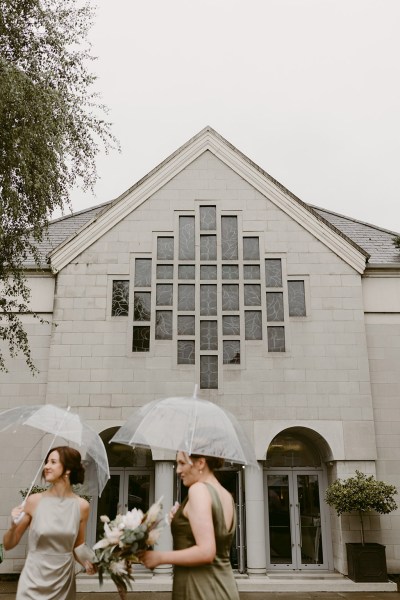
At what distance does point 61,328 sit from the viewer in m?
15.1

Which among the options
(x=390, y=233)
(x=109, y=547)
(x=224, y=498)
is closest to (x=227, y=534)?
(x=224, y=498)

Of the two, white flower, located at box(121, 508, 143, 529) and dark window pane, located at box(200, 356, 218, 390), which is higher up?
dark window pane, located at box(200, 356, 218, 390)

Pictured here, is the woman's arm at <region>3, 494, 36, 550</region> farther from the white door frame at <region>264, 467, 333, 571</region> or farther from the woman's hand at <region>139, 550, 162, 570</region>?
the white door frame at <region>264, 467, 333, 571</region>

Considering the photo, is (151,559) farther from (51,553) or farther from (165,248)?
(165,248)

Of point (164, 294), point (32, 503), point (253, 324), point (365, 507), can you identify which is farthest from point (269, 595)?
point (32, 503)

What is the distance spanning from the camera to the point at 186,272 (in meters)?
15.9

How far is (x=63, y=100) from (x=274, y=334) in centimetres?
848

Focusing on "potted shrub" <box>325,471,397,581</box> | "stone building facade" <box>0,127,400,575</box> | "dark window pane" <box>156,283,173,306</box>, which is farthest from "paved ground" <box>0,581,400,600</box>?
"dark window pane" <box>156,283,173,306</box>

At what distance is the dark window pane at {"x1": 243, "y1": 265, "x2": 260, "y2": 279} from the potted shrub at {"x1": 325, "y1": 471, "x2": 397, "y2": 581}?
6.27m

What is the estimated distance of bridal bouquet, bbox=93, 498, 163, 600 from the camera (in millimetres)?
3752

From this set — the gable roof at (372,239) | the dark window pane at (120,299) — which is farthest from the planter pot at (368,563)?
the dark window pane at (120,299)

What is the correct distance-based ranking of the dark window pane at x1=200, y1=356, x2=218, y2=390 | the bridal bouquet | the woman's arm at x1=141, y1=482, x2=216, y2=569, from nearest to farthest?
the woman's arm at x1=141, y1=482, x2=216, y2=569
the bridal bouquet
the dark window pane at x1=200, y1=356, x2=218, y2=390

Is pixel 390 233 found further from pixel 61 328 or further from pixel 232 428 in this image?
pixel 232 428

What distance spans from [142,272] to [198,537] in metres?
12.9
